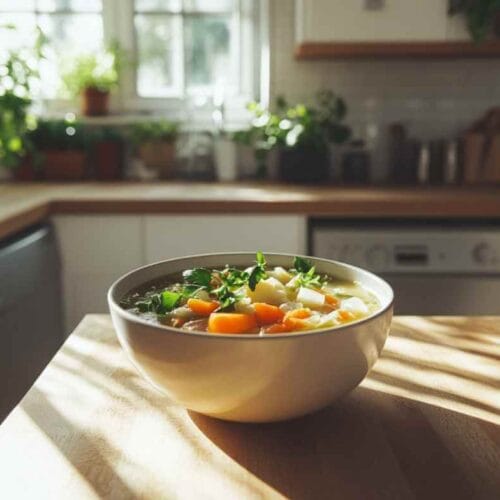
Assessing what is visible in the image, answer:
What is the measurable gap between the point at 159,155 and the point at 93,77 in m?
0.46

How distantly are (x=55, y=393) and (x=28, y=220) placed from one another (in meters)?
1.42

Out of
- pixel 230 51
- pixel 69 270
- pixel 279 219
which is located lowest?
pixel 69 270

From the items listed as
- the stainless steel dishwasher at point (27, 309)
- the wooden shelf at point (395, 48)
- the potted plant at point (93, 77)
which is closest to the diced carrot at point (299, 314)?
the stainless steel dishwasher at point (27, 309)

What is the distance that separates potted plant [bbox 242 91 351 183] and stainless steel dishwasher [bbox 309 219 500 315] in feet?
1.69

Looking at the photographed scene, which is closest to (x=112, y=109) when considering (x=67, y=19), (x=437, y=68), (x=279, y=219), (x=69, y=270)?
(x=67, y=19)

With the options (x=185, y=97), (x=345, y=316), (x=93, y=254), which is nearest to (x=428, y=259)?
(x=93, y=254)

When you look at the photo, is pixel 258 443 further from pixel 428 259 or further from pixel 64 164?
pixel 64 164

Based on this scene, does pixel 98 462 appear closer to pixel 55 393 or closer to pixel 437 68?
pixel 55 393

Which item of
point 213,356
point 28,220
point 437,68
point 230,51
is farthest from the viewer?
point 230,51

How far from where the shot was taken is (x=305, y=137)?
2748 mm

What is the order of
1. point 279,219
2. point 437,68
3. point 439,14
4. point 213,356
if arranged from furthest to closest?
point 437,68 < point 439,14 < point 279,219 < point 213,356

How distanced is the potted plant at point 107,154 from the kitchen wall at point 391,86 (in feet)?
2.31

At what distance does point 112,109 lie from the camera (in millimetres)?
3180

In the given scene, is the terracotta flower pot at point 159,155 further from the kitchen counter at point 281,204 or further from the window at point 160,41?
the kitchen counter at point 281,204
